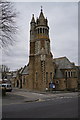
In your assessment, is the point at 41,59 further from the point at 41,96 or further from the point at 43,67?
the point at 41,96

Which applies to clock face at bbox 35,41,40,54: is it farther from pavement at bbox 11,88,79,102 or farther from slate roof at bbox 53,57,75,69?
pavement at bbox 11,88,79,102

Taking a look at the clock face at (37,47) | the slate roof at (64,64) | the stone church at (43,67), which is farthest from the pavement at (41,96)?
the slate roof at (64,64)

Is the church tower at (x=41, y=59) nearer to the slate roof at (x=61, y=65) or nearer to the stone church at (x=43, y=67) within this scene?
the stone church at (x=43, y=67)

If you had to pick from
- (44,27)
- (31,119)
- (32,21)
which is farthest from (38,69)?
(31,119)

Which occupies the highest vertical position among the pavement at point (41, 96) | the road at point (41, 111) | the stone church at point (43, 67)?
the stone church at point (43, 67)

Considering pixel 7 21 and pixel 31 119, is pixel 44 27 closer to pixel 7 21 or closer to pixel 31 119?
pixel 7 21

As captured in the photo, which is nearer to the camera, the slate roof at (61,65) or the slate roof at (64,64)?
the slate roof at (61,65)

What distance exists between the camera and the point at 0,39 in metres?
19.9

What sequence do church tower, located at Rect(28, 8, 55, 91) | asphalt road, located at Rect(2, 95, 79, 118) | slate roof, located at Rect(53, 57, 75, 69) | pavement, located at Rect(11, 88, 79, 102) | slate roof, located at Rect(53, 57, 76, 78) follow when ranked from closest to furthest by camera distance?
1. asphalt road, located at Rect(2, 95, 79, 118)
2. pavement, located at Rect(11, 88, 79, 102)
3. church tower, located at Rect(28, 8, 55, 91)
4. slate roof, located at Rect(53, 57, 76, 78)
5. slate roof, located at Rect(53, 57, 75, 69)

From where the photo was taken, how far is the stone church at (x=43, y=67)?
2045 inches

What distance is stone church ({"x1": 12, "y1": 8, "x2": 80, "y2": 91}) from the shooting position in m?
51.9

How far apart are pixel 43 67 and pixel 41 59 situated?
2228mm

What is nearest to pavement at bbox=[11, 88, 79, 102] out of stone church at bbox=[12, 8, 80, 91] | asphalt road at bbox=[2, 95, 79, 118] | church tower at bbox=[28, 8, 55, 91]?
asphalt road at bbox=[2, 95, 79, 118]

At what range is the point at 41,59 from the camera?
51875mm
